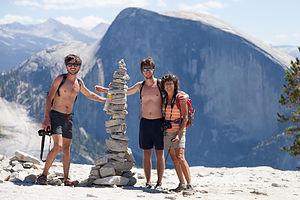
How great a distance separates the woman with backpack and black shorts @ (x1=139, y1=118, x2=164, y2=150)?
180 millimetres

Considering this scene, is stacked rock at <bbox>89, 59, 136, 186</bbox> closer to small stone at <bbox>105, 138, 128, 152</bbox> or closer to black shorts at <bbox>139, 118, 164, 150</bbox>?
small stone at <bbox>105, 138, 128, 152</bbox>

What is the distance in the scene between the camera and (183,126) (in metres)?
9.05

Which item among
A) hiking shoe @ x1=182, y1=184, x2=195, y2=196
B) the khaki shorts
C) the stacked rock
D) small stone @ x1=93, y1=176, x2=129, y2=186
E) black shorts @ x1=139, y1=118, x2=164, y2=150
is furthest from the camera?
the stacked rock

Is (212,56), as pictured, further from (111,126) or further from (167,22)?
(111,126)

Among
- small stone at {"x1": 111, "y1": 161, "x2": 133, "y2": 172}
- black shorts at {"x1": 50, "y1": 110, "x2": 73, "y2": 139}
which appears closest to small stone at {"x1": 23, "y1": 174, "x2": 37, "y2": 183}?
black shorts at {"x1": 50, "y1": 110, "x2": 73, "y2": 139}

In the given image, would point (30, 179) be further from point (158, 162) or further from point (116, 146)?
point (158, 162)

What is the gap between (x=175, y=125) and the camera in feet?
30.0

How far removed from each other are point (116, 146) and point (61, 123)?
6.41 ft

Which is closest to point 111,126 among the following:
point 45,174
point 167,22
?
point 45,174

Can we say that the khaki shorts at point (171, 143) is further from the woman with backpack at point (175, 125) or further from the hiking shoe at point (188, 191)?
the hiking shoe at point (188, 191)

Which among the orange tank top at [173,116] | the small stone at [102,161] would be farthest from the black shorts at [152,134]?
the small stone at [102,161]

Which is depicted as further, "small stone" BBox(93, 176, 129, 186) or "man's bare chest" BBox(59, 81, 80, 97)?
"small stone" BBox(93, 176, 129, 186)

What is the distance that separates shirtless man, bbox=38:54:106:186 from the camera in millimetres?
9047

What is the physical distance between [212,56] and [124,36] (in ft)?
162
